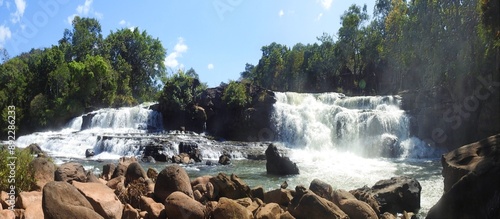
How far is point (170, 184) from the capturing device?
363 inches

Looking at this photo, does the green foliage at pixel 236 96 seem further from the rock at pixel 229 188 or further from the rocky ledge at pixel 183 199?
the rock at pixel 229 188

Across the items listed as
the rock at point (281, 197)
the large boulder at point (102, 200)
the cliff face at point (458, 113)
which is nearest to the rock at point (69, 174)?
the large boulder at point (102, 200)

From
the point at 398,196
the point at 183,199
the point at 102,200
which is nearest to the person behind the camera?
the point at 102,200

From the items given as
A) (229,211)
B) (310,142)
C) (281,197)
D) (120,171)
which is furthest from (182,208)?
(310,142)

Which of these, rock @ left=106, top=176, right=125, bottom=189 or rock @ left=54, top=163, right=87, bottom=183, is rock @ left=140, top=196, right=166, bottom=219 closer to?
rock @ left=106, top=176, right=125, bottom=189

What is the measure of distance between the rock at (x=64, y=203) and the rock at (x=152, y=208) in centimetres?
156

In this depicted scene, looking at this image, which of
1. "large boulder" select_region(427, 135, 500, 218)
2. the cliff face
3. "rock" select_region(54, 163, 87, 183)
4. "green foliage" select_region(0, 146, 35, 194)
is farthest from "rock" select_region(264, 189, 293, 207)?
the cliff face

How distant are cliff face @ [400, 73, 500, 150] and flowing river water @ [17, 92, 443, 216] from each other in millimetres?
1259

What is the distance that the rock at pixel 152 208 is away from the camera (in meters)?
8.20

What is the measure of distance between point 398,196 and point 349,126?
2097 cm

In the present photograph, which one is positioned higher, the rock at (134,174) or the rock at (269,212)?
the rock at (134,174)

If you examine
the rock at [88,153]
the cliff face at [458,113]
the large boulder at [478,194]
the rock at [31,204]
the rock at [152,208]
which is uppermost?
the cliff face at [458,113]

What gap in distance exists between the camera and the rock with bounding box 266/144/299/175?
1872 cm

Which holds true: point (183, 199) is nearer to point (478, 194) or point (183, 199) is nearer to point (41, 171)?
point (41, 171)
